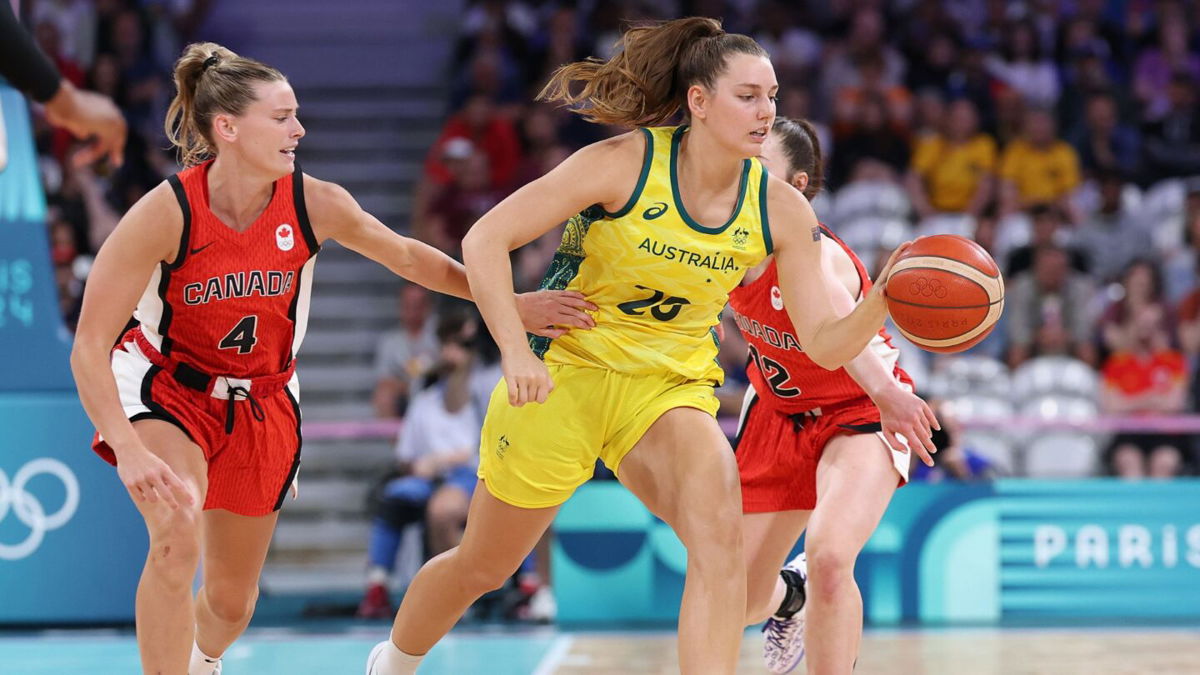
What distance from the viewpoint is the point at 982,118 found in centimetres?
1093

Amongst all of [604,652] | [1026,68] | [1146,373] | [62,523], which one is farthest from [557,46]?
[604,652]

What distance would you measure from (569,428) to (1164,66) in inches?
350

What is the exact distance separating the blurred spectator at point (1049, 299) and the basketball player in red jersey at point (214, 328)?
5.72m

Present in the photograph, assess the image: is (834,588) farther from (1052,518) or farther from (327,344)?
(327,344)

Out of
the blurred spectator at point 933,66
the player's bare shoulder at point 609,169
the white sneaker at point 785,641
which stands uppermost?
the blurred spectator at point 933,66

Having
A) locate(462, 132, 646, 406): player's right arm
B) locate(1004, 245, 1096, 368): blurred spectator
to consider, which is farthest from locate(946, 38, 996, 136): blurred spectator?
locate(462, 132, 646, 406): player's right arm

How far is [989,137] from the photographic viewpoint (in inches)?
418

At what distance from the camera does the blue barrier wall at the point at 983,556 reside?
752 cm

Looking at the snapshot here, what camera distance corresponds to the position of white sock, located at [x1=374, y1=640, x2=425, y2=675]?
174 inches

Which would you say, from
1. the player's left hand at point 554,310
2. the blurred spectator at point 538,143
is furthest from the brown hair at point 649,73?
the blurred spectator at point 538,143

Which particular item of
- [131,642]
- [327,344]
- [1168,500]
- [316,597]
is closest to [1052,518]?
[1168,500]

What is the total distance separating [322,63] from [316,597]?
549 cm

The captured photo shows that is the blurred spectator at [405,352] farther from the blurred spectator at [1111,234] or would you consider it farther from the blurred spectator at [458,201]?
the blurred spectator at [1111,234]

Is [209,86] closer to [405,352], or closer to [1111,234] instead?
[405,352]
